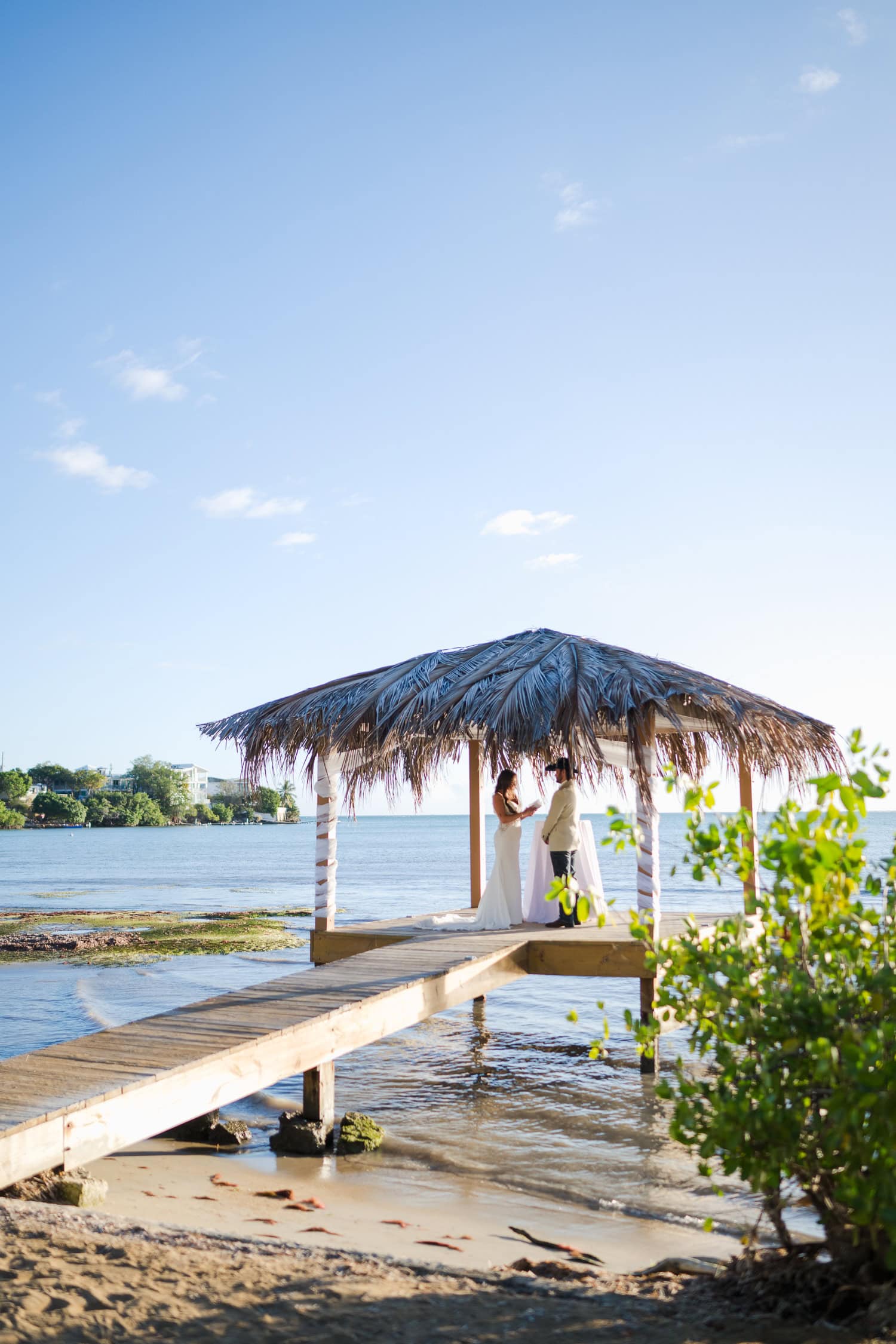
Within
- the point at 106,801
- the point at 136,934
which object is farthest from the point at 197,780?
the point at 136,934

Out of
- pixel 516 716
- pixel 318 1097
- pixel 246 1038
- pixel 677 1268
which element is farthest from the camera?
pixel 516 716

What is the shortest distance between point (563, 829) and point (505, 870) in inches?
27.8

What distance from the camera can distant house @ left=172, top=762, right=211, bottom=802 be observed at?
135m

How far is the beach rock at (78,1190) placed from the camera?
4.56 meters

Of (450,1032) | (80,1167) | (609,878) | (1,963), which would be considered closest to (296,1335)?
(80,1167)

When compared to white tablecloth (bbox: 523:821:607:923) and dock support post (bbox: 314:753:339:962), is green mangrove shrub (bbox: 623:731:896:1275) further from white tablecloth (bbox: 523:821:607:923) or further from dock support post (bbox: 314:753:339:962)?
white tablecloth (bbox: 523:821:607:923)

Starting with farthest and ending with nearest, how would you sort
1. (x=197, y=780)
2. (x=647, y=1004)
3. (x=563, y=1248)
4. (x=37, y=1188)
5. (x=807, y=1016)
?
(x=197, y=780) < (x=647, y=1004) < (x=563, y=1248) < (x=37, y=1188) < (x=807, y=1016)

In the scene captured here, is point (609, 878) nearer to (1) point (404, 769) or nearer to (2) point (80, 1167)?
(1) point (404, 769)

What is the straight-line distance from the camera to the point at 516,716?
8.55 m

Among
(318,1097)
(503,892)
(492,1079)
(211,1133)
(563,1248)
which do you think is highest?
(503,892)

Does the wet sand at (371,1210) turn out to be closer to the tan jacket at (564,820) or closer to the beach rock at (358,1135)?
the beach rock at (358,1135)

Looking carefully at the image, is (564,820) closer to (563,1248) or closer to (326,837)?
(326,837)

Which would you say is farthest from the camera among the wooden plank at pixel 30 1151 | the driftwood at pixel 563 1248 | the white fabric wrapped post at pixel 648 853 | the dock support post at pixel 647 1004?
the dock support post at pixel 647 1004

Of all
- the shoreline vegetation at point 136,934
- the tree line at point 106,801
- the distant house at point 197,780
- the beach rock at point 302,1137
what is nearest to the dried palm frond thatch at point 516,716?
the beach rock at point 302,1137
